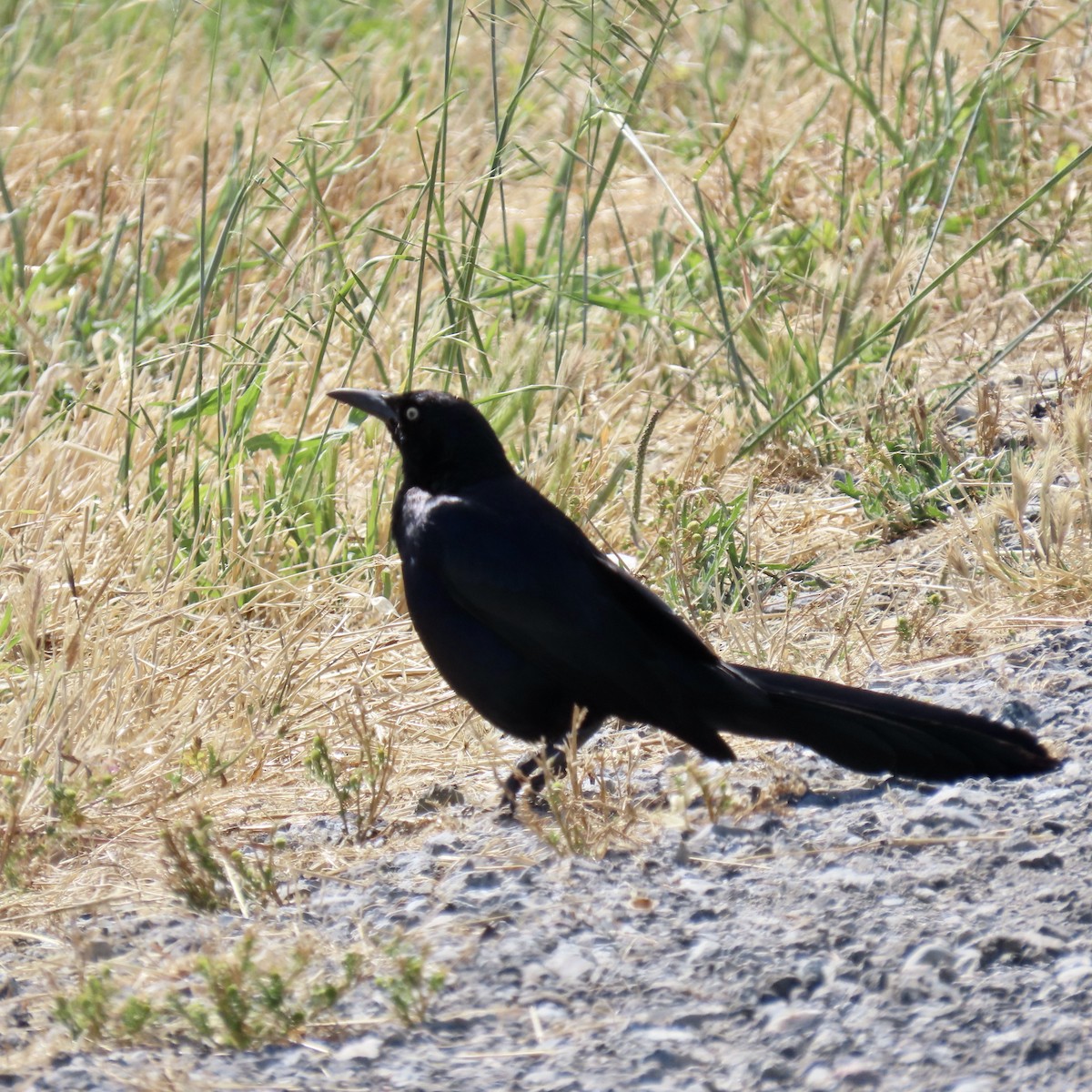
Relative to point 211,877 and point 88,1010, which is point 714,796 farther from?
point 88,1010

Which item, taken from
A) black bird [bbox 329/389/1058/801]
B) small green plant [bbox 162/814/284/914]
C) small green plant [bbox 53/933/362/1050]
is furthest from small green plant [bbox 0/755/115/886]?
black bird [bbox 329/389/1058/801]

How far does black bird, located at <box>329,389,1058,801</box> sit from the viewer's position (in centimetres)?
283

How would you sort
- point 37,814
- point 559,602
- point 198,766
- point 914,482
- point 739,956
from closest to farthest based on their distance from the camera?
point 739,956 → point 37,814 → point 198,766 → point 559,602 → point 914,482

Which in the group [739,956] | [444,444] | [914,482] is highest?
[444,444]

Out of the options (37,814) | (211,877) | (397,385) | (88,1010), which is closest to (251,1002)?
(88,1010)

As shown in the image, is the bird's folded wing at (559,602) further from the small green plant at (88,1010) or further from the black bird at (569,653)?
the small green plant at (88,1010)

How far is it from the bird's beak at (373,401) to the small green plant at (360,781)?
0.85m

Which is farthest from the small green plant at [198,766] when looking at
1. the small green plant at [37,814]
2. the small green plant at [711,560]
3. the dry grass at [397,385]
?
the small green plant at [711,560]

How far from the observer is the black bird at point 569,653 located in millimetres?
2834

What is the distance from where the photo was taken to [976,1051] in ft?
6.35

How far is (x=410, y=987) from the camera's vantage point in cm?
208

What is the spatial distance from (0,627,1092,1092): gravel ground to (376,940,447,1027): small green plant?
24 mm

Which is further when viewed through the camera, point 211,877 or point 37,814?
point 37,814

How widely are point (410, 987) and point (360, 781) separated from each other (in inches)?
36.3
